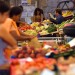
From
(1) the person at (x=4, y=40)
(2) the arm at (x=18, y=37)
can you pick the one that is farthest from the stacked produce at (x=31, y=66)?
(2) the arm at (x=18, y=37)

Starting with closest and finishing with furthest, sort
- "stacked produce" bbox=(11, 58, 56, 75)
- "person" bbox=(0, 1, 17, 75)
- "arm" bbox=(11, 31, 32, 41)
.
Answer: "stacked produce" bbox=(11, 58, 56, 75) < "person" bbox=(0, 1, 17, 75) < "arm" bbox=(11, 31, 32, 41)

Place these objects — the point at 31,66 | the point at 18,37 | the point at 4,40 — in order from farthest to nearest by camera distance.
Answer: the point at 18,37 → the point at 4,40 → the point at 31,66

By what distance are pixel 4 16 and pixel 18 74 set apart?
1.48 m

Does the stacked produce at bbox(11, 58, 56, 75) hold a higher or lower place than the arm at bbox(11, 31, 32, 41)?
higher

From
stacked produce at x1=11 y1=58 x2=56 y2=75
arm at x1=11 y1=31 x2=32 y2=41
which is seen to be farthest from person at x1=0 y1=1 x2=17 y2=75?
arm at x1=11 y1=31 x2=32 y2=41

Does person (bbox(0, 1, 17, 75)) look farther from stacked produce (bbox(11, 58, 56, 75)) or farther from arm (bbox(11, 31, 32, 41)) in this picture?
arm (bbox(11, 31, 32, 41))

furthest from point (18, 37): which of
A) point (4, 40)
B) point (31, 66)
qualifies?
point (31, 66)

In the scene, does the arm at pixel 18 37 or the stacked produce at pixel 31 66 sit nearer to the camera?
the stacked produce at pixel 31 66

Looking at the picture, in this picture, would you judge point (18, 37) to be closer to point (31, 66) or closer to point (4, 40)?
point (4, 40)

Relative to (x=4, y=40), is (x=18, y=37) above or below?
below

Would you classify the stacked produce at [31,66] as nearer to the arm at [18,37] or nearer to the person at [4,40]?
the person at [4,40]

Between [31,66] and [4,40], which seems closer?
[31,66]

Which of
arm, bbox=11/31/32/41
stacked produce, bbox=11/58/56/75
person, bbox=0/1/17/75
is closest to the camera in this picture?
stacked produce, bbox=11/58/56/75

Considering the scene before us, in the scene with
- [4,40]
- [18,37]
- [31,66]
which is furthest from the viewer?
[18,37]
